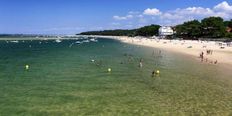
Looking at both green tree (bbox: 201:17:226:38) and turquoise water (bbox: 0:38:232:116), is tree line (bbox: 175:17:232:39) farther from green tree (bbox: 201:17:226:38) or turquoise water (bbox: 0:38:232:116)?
turquoise water (bbox: 0:38:232:116)

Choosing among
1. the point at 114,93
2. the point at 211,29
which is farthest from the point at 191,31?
the point at 114,93

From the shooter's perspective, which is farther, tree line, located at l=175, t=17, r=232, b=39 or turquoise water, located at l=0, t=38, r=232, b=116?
tree line, located at l=175, t=17, r=232, b=39

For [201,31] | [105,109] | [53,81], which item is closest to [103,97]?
[105,109]

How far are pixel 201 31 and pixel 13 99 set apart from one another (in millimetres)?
146453

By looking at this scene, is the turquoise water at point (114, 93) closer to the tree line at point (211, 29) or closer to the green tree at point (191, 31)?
the tree line at point (211, 29)

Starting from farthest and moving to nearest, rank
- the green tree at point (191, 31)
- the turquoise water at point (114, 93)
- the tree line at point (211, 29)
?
1. the green tree at point (191, 31)
2. the tree line at point (211, 29)
3. the turquoise water at point (114, 93)

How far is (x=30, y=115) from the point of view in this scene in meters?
24.7

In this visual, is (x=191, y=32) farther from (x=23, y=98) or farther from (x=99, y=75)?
(x=23, y=98)

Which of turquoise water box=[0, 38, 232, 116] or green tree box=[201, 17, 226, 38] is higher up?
green tree box=[201, 17, 226, 38]

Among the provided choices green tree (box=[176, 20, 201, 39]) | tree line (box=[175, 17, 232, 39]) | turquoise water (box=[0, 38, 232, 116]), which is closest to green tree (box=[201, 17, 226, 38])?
tree line (box=[175, 17, 232, 39])

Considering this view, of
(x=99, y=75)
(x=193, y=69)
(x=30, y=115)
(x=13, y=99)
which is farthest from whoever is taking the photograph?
(x=193, y=69)

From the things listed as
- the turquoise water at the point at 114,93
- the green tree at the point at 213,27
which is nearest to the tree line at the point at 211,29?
the green tree at the point at 213,27

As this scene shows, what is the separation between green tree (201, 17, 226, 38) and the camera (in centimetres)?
15366

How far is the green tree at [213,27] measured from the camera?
153663 millimetres
